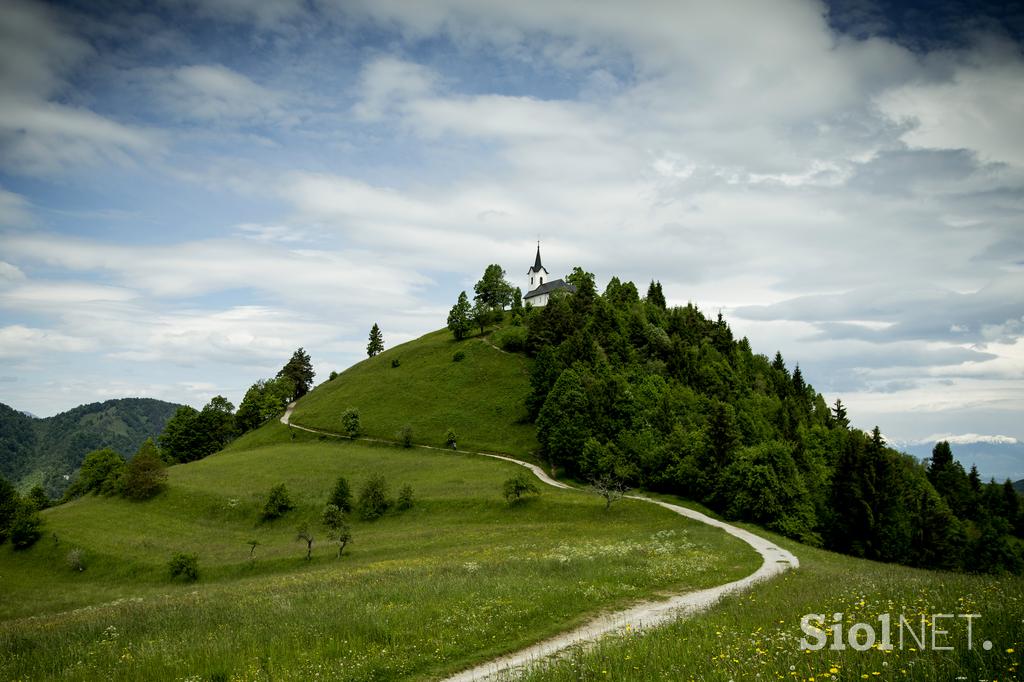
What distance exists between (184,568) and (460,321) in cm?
10052

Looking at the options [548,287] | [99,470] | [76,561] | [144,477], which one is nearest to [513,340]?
[548,287]

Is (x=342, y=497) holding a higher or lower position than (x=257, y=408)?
lower

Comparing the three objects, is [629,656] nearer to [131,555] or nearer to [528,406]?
[131,555]

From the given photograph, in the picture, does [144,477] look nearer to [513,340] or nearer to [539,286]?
[513,340]

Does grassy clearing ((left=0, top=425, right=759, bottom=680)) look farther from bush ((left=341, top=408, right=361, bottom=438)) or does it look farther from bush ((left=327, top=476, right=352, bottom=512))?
bush ((left=341, top=408, right=361, bottom=438))

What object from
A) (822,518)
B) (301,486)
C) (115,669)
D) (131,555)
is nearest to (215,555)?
(131,555)

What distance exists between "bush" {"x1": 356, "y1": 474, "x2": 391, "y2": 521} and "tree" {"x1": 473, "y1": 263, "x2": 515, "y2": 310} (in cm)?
9782

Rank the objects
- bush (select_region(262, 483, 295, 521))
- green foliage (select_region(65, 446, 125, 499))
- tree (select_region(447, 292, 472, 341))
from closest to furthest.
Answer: bush (select_region(262, 483, 295, 521)) < green foliage (select_region(65, 446, 125, 499)) < tree (select_region(447, 292, 472, 341))

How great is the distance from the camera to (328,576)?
3344 cm

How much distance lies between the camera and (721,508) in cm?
6512

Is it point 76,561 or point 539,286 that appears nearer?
point 76,561

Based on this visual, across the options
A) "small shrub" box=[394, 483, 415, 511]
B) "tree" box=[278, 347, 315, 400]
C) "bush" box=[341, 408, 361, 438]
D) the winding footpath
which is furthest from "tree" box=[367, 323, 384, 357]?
the winding footpath

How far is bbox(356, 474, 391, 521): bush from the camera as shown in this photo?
6819 cm

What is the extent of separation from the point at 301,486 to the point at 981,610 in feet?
260
